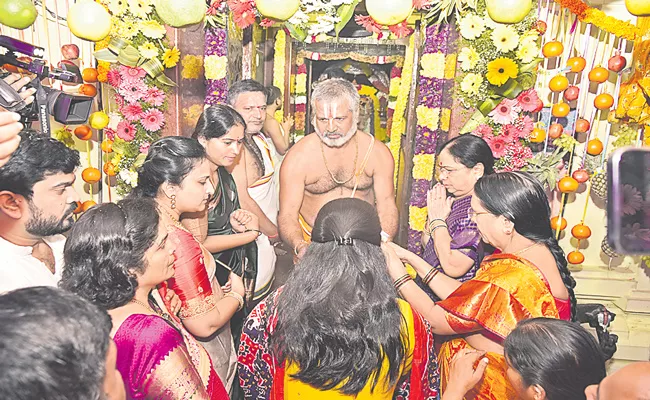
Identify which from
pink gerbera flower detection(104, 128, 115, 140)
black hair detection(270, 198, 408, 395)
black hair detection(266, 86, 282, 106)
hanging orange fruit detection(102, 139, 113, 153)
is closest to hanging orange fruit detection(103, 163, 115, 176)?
hanging orange fruit detection(102, 139, 113, 153)

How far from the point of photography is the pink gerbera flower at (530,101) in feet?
12.1

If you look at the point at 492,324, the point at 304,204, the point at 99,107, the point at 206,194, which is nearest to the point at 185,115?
the point at 99,107

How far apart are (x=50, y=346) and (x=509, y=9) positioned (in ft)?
8.25

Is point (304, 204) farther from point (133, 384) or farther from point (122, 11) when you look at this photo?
point (133, 384)

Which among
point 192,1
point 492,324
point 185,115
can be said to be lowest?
point 492,324

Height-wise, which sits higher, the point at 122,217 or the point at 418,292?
the point at 122,217

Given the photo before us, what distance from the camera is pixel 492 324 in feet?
6.84

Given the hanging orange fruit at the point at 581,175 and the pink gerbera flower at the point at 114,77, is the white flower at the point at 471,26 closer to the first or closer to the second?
the hanging orange fruit at the point at 581,175

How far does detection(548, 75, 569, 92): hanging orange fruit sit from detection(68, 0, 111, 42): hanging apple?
2957mm

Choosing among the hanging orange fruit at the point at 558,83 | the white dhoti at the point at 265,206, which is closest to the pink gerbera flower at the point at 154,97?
the white dhoti at the point at 265,206

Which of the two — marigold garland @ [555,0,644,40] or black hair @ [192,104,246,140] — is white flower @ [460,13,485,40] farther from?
black hair @ [192,104,246,140]

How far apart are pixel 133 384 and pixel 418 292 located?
4.00ft

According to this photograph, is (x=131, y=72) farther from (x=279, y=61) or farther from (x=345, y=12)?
(x=345, y=12)

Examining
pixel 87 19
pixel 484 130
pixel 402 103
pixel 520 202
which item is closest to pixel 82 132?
pixel 87 19
